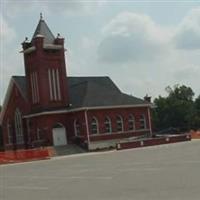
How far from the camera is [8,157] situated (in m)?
52.3

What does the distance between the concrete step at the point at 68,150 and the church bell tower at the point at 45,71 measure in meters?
4.51

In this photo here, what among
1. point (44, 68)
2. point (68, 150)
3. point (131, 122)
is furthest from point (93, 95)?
point (68, 150)

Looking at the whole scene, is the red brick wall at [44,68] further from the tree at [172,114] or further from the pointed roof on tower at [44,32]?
the tree at [172,114]

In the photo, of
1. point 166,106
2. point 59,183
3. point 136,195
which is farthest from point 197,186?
point 166,106

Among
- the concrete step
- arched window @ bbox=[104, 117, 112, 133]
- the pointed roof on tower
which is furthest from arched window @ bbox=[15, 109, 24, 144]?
arched window @ bbox=[104, 117, 112, 133]

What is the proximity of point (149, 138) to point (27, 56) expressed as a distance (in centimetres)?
1572

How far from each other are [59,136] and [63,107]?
10.0 ft

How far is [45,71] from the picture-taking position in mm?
62656

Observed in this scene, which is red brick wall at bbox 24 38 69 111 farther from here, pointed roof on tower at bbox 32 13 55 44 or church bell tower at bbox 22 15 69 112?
pointed roof on tower at bbox 32 13 55 44

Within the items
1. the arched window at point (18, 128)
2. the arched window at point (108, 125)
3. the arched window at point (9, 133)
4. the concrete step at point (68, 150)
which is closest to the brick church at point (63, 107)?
the arched window at point (108, 125)

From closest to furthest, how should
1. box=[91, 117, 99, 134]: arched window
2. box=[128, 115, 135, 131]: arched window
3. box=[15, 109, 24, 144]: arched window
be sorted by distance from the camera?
1. box=[91, 117, 99, 134]: arched window
2. box=[128, 115, 135, 131]: arched window
3. box=[15, 109, 24, 144]: arched window

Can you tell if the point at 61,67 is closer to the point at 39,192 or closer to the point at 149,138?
the point at 149,138

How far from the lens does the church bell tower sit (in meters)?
62.5

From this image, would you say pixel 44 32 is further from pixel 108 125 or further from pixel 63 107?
pixel 108 125
